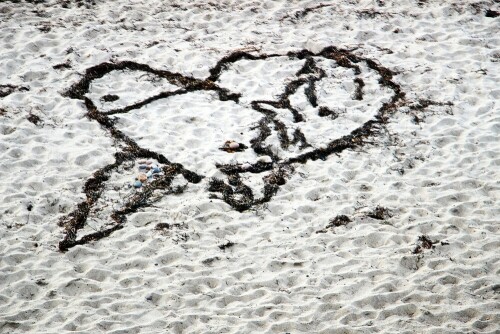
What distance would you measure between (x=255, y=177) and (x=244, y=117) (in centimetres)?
108

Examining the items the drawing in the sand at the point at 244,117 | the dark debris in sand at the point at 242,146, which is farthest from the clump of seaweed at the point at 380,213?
the drawing in the sand at the point at 244,117

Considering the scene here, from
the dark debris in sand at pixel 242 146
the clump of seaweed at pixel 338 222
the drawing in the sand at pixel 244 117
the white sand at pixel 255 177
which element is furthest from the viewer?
the drawing in the sand at pixel 244 117

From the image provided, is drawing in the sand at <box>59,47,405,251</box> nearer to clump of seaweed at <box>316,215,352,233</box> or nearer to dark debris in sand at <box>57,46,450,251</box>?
dark debris in sand at <box>57,46,450,251</box>

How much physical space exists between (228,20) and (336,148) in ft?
10.6

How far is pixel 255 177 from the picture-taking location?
20.0 feet

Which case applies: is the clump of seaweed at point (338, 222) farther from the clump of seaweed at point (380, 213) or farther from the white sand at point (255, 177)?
the clump of seaweed at point (380, 213)

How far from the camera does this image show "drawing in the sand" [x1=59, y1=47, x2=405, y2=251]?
5902 millimetres

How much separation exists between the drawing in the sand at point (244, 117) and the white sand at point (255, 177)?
0.12ft

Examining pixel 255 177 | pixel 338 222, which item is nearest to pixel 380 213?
pixel 338 222

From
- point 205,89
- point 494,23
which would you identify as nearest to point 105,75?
point 205,89

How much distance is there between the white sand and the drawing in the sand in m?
0.04

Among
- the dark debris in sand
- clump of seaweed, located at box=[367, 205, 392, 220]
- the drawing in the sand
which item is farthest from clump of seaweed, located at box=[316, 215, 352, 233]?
the drawing in the sand

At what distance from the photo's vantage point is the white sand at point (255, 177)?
4.65 m

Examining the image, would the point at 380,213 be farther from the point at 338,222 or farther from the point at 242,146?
the point at 242,146
